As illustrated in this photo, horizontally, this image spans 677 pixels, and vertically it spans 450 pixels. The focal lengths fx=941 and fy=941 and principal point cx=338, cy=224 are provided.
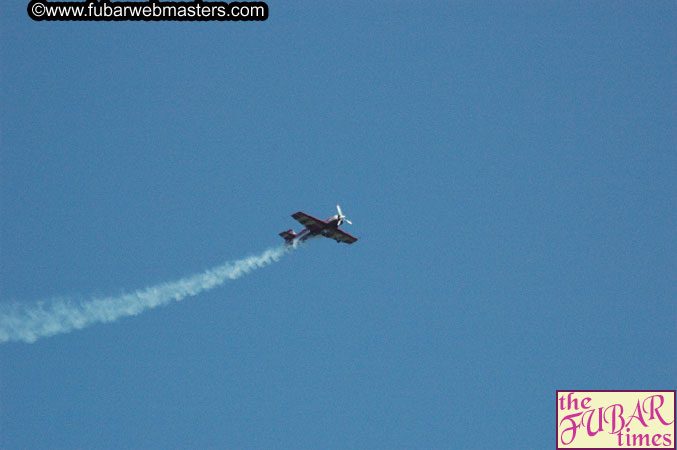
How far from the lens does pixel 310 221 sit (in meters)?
62.6

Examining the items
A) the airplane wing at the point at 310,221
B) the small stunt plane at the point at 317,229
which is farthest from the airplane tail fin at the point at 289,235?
the airplane wing at the point at 310,221

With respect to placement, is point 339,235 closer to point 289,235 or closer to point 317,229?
point 317,229

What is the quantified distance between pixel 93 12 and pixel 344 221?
21368 mm

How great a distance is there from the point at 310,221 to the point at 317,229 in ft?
3.59

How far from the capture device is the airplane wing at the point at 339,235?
63.9m

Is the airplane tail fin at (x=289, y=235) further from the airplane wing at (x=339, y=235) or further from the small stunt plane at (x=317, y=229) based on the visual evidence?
the airplane wing at (x=339, y=235)

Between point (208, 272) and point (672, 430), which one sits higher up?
point (208, 272)

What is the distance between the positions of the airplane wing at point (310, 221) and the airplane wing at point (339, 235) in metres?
0.73

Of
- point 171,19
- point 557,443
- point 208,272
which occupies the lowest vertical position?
point 557,443

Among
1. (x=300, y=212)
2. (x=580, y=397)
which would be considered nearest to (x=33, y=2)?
(x=300, y=212)

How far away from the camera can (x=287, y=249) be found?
64500mm

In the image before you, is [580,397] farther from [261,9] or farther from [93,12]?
[93,12]

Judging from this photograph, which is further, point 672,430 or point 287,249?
point 287,249

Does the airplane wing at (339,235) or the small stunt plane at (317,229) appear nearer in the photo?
the small stunt plane at (317,229)
